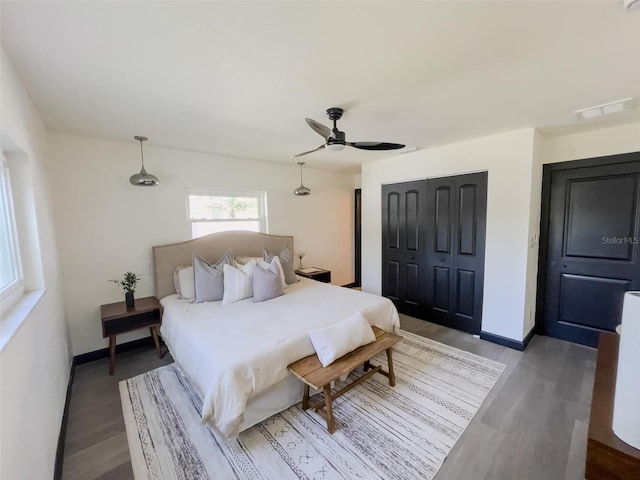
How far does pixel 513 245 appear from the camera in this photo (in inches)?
118

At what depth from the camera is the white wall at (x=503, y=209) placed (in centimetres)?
289

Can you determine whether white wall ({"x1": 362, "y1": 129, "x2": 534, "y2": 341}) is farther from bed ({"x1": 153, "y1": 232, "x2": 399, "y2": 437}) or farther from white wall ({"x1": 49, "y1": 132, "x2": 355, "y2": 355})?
white wall ({"x1": 49, "y1": 132, "x2": 355, "y2": 355})

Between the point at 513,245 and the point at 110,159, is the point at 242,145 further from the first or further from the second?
the point at 513,245

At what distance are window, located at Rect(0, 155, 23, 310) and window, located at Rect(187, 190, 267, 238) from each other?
185 centimetres

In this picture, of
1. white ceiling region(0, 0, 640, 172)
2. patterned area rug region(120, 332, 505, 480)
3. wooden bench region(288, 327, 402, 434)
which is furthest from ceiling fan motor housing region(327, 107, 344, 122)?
patterned area rug region(120, 332, 505, 480)

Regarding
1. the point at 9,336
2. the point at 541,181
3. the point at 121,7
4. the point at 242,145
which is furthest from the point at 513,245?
the point at 9,336

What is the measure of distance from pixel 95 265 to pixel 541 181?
16.7 feet

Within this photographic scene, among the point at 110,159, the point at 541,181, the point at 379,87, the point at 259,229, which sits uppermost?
the point at 379,87

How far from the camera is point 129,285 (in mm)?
2965

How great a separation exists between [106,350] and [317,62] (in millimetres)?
3563

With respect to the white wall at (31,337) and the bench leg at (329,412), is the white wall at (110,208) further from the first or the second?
the bench leg at (329,412)

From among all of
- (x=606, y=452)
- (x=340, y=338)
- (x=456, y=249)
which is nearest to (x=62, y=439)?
(x=340, y=338)

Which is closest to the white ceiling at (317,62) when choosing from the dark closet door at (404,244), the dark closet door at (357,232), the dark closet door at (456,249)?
the dark closet door at (456,249)

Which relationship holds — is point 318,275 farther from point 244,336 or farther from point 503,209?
point 503,209
